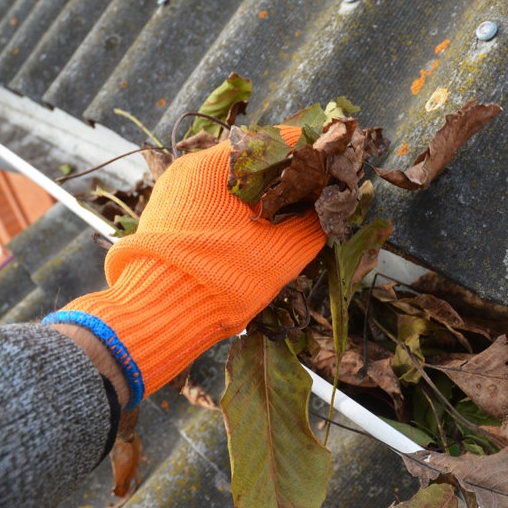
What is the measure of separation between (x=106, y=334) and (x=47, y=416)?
136 mm

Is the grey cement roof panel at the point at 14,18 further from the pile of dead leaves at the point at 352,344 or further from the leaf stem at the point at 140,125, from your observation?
the pile of dead leaves at the point at 352,344

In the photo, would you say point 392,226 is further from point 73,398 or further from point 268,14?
point 268,14

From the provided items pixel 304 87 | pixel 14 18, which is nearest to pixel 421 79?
pixel 304 87

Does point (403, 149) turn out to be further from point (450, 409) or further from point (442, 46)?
point (450, 409)

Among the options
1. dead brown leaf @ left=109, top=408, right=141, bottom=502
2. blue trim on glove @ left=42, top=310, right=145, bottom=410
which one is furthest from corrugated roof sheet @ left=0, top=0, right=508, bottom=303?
dead brown leaf @ left=109, top=408, right=141, bottom=502

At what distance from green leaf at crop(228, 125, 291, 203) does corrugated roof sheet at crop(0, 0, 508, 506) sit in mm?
219

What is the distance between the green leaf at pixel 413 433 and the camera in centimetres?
97

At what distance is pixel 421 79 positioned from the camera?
3.65 feet

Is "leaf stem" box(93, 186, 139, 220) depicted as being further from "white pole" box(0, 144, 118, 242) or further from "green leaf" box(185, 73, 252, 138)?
"green leaf" box(185, 73, 252, 138)

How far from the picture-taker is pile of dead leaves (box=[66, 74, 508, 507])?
2.84ft

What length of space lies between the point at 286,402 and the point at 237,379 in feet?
0.27

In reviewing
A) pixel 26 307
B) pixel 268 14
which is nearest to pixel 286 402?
pixel 268 14

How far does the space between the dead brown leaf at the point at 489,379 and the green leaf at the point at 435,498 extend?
14 cm

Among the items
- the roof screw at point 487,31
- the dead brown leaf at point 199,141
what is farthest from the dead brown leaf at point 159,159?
the roof screw at point 487,31
